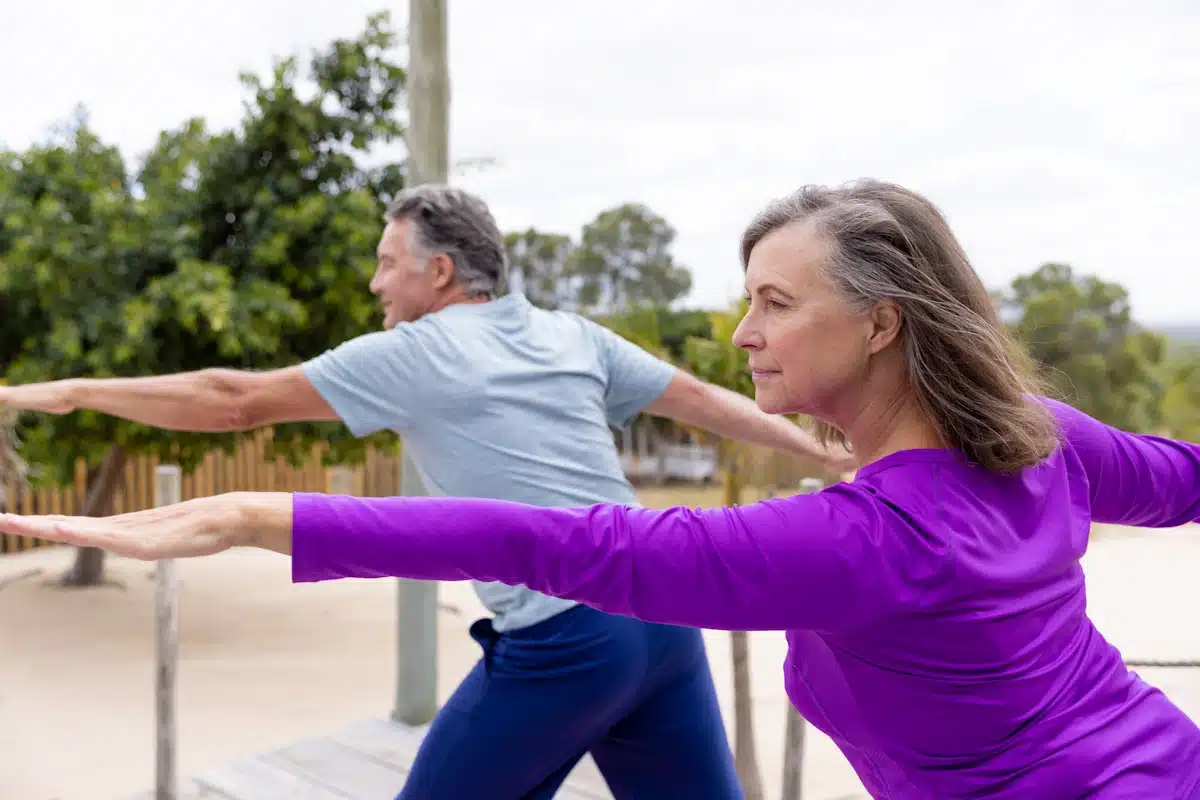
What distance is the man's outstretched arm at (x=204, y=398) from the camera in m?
2.00

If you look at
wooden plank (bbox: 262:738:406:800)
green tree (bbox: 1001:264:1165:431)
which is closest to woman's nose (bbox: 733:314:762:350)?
wooden plank (bbox: 262:738:406:800)

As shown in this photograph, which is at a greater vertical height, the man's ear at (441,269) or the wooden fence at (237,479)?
the man's ear at (441,269)

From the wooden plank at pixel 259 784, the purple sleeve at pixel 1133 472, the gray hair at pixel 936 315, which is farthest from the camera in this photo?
the wooden plank at pixel 259 784

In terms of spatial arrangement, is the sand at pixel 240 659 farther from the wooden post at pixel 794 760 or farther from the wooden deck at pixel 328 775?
the wooden post at pixel 794 760

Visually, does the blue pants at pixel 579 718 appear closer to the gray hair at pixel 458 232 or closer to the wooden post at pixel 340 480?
the gray hair at pixel 458 232

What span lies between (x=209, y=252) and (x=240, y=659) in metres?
2.53

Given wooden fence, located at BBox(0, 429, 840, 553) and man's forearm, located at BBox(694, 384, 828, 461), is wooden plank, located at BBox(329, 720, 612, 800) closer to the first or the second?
man's forearm, located at BBox(694, 384, 828, 461)

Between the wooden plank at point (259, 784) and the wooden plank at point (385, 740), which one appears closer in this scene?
the wooden plank at point (259, 784)

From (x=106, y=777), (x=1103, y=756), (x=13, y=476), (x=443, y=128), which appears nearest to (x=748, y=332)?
(x=1103, y=756)

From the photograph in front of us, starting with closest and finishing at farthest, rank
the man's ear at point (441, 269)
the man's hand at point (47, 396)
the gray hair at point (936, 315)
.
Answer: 1. the gray hair at point (936, 315)
2. the man's hand at point (47, 396)
3. the man's ear at point (441, 269)

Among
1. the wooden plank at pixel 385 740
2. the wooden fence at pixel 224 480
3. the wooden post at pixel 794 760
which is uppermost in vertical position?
the wooden post at pixel 794 760

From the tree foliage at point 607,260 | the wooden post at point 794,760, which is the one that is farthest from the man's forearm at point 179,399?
the tree foliage at point 607,260

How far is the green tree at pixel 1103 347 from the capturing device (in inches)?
516

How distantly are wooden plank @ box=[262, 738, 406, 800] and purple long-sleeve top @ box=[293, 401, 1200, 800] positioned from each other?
2.79m
